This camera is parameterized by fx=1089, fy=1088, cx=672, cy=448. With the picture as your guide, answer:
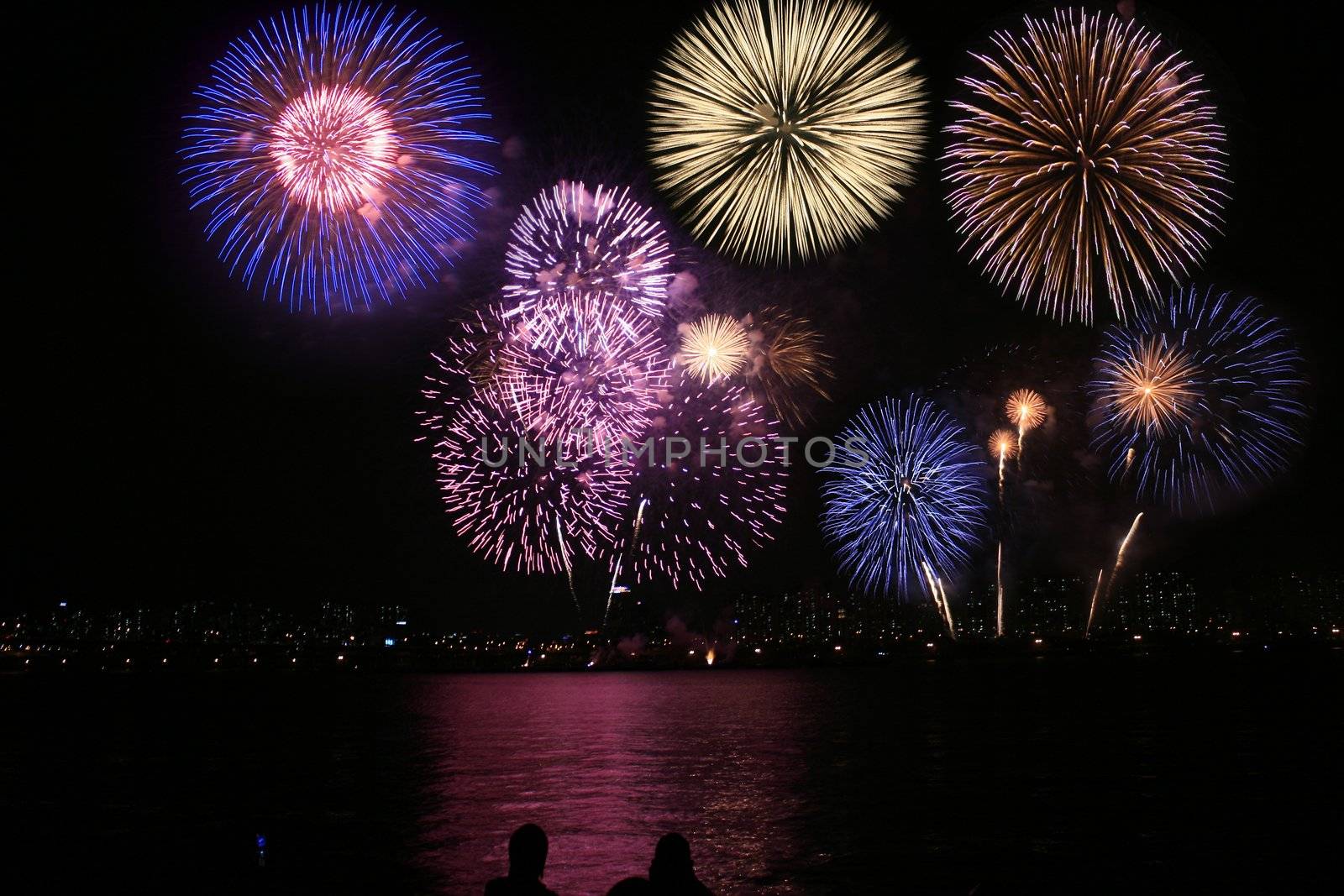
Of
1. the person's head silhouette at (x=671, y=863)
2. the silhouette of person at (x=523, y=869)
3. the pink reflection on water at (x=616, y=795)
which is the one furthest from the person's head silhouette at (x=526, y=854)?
the pink reflection on water at (x=616, y=795)

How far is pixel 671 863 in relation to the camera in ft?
26.3

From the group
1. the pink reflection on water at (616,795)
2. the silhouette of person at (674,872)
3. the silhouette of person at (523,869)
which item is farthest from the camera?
the pink reflection on water at (616,795)

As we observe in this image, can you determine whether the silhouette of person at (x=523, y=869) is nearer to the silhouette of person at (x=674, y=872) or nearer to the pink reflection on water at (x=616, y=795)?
the silhouette of person at (x=674, y=872)

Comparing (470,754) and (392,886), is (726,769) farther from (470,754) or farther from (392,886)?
(392,886)

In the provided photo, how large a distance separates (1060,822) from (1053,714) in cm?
3938

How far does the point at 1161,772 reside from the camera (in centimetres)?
3038

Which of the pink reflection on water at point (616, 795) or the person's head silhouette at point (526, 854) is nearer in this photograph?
the person's head silhouette at point (526, 854)

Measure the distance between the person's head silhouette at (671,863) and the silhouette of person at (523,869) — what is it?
2.87 ft

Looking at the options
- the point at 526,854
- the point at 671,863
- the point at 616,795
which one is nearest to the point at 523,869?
the point at 526,854

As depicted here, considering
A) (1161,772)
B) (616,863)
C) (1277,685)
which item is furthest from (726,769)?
(1277,685)

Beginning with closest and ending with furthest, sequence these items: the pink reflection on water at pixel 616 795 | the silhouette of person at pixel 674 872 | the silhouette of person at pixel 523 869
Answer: the silhouette of person at pixel 674 872, the silhouette of person at pixel 523 869, the pink reflection on water at pixel 616 795

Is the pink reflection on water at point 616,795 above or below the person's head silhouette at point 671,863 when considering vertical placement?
below

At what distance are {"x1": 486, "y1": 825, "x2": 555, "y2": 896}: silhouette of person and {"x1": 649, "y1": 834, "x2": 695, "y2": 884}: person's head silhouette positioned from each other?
88 centimetres

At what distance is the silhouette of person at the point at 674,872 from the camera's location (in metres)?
7.98
